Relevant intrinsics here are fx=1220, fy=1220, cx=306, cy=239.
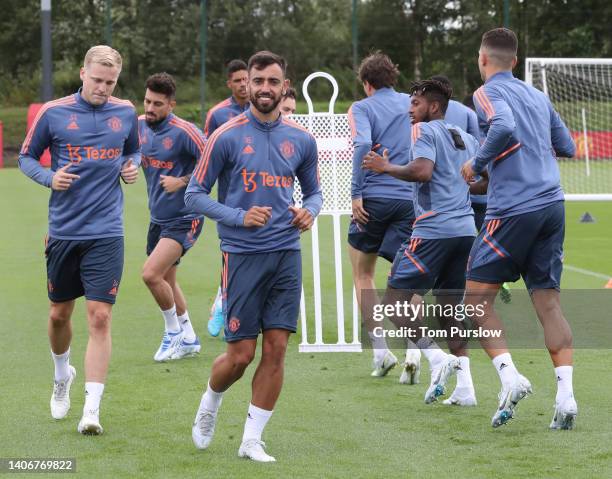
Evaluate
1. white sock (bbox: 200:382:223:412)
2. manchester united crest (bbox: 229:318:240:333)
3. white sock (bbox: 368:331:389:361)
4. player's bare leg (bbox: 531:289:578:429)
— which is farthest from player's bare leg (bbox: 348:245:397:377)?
manchester united crest (bbox: 229:318:240:333)

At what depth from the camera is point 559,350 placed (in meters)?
6.60

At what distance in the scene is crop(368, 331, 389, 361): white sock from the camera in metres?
8.34

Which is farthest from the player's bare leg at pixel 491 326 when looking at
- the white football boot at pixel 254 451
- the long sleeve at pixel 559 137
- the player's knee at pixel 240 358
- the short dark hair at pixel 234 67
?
the short dark hair at pixel 234 67

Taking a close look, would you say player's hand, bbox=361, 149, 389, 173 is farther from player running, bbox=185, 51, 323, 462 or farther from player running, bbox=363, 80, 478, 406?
player running, bbox=185, 51, 323, 462

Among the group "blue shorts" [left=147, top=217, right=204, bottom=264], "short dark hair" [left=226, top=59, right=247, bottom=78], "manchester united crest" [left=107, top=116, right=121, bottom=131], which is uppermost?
"short dark hair" [left=226, top=59, right=247, bottom=78]

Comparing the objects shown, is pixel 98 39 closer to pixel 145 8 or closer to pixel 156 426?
pixel 145 8

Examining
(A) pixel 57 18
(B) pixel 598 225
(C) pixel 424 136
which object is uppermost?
(A) pixel 57 18

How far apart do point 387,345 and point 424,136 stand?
6.49 ft

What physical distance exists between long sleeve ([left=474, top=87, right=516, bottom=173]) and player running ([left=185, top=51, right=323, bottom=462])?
3.44 feet

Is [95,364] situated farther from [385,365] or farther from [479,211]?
[479,211]

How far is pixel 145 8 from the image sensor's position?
166 feet

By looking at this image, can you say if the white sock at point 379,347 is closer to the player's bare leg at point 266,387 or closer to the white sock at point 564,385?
the white sock at point 564,385

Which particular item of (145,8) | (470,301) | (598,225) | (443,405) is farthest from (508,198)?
(145,8)

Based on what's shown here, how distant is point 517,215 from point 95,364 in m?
2.42
